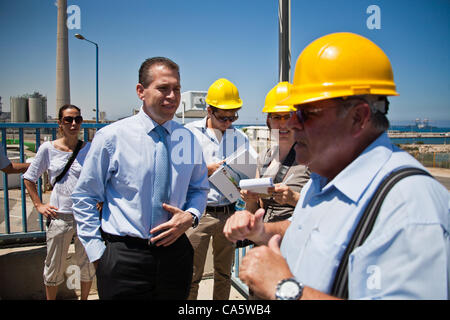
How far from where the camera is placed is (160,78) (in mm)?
2270

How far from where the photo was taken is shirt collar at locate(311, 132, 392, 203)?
1.09 meters

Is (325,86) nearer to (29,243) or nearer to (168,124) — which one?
(168,124)

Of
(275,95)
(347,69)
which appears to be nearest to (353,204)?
(347,69)

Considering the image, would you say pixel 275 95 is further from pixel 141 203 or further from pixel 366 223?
pixel 366 223

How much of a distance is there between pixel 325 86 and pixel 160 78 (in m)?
1.40

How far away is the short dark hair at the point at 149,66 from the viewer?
230 centimetres

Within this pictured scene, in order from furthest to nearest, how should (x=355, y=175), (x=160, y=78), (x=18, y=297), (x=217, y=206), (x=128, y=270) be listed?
(x=18, y=297)
(x=217, y=206)
(x=160, y=78)
(x=128, y=270)
(x=355, y=175)

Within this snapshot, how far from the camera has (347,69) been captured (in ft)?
3.88

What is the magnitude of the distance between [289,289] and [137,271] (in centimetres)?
132

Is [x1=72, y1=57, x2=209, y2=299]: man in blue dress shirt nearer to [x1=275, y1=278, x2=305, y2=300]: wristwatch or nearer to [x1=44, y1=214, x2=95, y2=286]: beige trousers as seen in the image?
[x1=275, y1=278, x2=305, y2=300]: wristwatch

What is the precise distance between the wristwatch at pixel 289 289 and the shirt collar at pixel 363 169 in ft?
1.16

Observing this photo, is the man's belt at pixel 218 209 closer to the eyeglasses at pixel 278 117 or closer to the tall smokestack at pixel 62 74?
the eyeglasses at pixel 278 117
